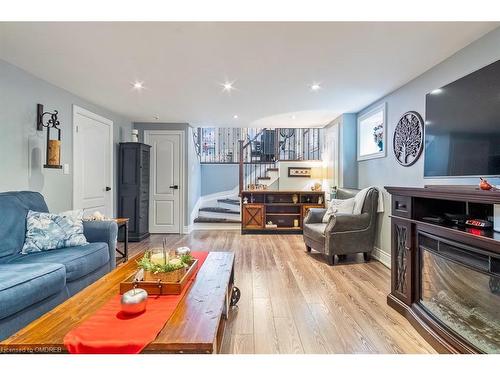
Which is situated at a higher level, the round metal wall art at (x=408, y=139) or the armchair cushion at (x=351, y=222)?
the round metal wall art at (x=408, y=139)

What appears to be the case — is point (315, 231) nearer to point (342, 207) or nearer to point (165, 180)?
point (342, 207)

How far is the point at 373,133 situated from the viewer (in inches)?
162

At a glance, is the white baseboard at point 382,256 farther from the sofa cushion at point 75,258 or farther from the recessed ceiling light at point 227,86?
the sofa cushion at point 75,258

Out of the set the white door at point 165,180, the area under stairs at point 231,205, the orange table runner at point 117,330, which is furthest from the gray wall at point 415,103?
the white door at point 165,180

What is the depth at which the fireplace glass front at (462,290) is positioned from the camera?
1531mm

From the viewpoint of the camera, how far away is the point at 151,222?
18.3 feet

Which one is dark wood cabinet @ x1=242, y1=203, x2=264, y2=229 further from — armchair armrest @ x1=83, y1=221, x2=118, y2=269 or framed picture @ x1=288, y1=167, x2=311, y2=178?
armchair armrest @ x1=83, y1=221, x2=118, y2=269

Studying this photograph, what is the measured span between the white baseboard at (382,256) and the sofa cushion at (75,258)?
3.38 metres

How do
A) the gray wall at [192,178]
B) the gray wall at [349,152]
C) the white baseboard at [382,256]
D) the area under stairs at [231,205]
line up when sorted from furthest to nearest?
the area under stairs at [231,205] → the gray wall at [192,178] → the gray wall at [349,152] → the white baseboard at [382,256]

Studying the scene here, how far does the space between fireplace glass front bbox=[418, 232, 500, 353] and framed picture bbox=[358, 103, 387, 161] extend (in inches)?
79.4

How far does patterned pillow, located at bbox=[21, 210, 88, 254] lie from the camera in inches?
95.6

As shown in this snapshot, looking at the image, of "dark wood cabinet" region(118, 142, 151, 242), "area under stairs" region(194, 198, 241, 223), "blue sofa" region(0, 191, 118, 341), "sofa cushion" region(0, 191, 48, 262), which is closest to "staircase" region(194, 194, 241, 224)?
"area under stairs" region(194, 198, 241, 223)

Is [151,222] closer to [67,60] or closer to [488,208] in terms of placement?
[67,60]
